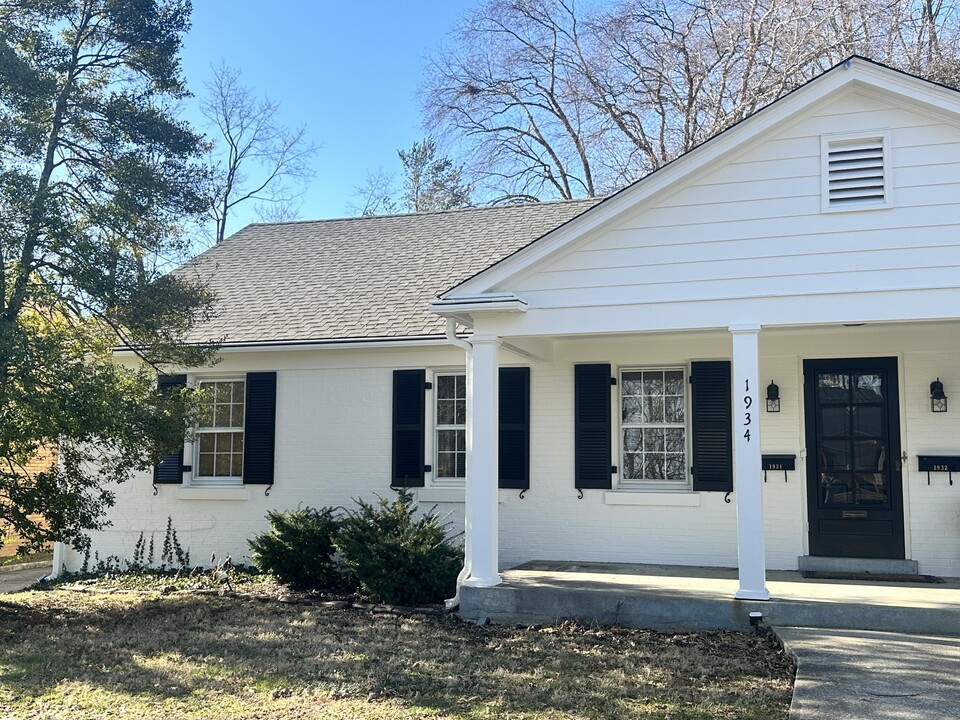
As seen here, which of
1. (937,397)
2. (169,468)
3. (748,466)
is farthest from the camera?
(169,468)

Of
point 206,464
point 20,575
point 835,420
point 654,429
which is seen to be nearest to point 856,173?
point 835,420

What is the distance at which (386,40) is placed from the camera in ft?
79.2

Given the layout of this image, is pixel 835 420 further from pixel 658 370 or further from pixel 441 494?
pixel 441 494

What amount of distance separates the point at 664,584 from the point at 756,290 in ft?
9.66

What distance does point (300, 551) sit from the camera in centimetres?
1033

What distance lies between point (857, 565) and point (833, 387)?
1.90 m

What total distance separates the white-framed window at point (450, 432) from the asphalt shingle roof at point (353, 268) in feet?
2.57

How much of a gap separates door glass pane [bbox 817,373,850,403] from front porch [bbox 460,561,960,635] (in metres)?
1.94

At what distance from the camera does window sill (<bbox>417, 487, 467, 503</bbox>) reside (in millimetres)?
10984

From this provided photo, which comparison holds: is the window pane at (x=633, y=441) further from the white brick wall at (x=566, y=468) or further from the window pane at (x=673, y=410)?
the white brick wall at (x=566, y=468)

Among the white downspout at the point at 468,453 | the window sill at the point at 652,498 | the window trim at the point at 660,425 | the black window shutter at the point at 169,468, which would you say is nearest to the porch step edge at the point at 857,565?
the window sill at the point at 652,498

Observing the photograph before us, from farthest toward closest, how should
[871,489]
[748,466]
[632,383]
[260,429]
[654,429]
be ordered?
1. [260,429]
2. [632,383]
3. [654,429]
4. [871,489]
5. [748,466]

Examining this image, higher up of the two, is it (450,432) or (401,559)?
(450,432)

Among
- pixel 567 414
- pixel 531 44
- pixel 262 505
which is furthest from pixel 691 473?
pixel 531 44
